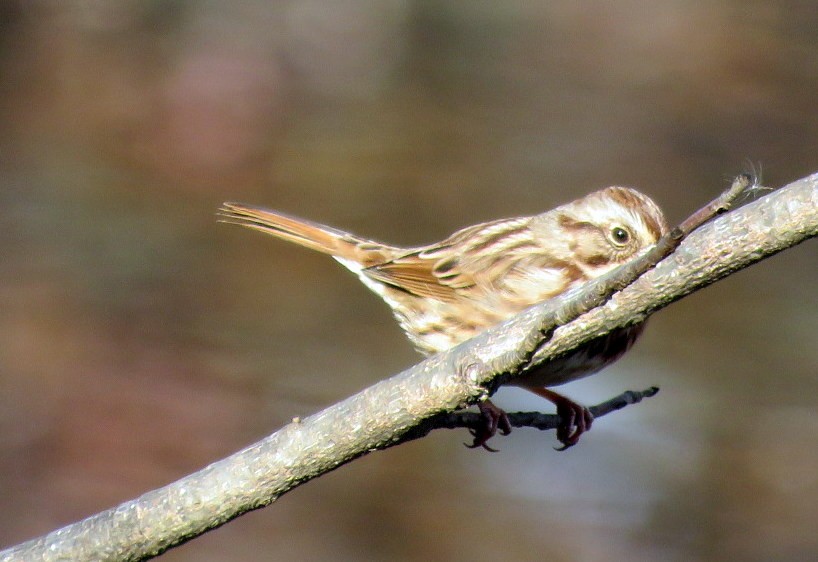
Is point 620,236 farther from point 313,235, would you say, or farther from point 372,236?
point 372,236

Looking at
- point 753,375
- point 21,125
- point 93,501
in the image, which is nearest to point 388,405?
point 93,501

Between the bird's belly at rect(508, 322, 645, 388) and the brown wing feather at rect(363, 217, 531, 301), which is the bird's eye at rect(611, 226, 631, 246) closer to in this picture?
the bird's belly at rect(508, 322, 645, 388)

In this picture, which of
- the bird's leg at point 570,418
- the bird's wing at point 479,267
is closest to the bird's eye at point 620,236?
the bird's wing at point 479,267

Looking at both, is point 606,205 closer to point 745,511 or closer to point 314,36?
point 745,511

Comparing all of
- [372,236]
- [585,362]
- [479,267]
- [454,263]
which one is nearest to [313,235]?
[454,263]

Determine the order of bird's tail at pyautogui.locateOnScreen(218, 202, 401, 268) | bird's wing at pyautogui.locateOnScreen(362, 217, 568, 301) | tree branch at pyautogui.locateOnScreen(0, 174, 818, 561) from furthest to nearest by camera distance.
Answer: bird's tail at pyautogui.locateOnScreen(218, 202, 401, 268) < bird's wing at pyautogui.locateOnScreen(362, 217, 568, 301) < tree branch at pyautogui.locateOnScreen(0, 174, 818, 561)

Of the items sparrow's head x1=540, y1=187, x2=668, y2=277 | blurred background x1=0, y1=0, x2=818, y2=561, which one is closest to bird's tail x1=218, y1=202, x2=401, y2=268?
sparrow's head x1=540, y1=187, x2=668, y2=277

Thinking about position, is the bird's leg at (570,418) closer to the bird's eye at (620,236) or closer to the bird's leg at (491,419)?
the bird's leg at (491,419)
